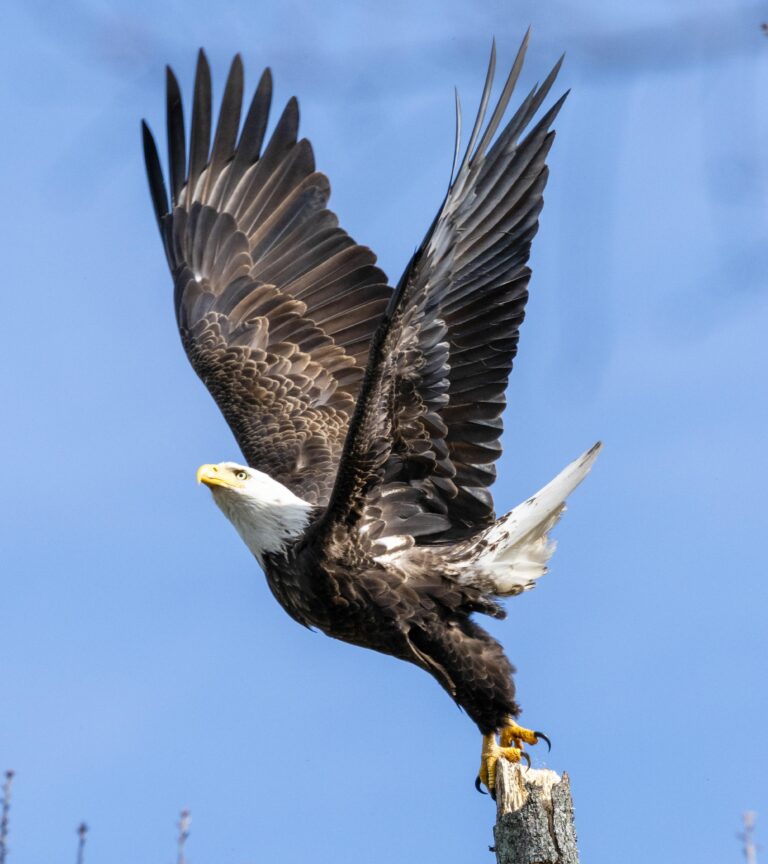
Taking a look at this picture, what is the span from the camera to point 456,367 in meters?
6.49

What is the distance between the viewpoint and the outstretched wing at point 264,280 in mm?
7707

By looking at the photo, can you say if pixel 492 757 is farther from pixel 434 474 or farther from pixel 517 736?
pixel 434 474

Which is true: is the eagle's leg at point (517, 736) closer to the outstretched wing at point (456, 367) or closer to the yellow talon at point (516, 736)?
the yellow talon at point (516, 736)

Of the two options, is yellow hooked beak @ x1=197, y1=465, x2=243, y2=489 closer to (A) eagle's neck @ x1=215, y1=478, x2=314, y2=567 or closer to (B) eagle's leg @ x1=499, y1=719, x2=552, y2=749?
(A) eagle's neck @ x1=215, y1=478, x2=314, y2=567

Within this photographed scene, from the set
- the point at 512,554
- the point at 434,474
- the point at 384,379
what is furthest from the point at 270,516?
the point at 512,554

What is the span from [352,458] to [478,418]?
2.81 feet

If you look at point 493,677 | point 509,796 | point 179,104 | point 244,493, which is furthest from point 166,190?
point 509,796

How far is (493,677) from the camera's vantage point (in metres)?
6.27

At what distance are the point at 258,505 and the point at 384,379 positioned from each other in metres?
1.02

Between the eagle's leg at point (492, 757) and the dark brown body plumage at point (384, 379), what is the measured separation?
0.09 m

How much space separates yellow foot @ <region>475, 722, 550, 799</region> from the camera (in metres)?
6.21

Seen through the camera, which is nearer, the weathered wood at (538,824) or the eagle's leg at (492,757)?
the weathered wood at (538,824)

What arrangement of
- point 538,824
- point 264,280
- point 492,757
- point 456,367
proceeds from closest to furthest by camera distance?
point 538,824
point 492,757
point 456,367
point 264,280

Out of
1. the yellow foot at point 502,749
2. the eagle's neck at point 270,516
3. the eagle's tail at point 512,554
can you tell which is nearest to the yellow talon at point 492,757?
the yellow foot at point 502,749
